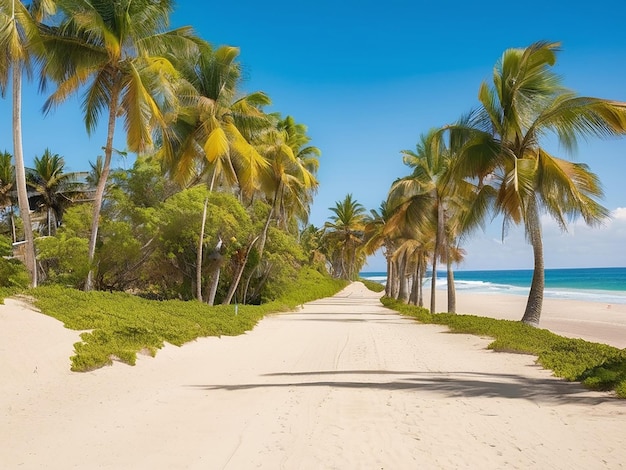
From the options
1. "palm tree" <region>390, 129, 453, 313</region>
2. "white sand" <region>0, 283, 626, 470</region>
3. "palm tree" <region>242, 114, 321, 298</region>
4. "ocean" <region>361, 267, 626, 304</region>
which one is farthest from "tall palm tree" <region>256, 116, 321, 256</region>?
"ocean" <region>361, 267, 626, 304</region>

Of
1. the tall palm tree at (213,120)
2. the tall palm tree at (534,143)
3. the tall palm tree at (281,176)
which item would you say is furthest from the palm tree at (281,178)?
the tall palm tree at (534,143)

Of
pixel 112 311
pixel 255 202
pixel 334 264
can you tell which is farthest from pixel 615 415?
pixel 334 264

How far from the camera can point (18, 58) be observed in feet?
42.0

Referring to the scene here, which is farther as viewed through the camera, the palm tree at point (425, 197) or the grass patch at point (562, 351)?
the palm tree at point (425, 197)

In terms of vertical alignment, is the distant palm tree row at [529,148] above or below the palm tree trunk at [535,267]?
above

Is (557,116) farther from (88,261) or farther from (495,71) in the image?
(88,261)

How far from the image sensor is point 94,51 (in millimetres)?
14516

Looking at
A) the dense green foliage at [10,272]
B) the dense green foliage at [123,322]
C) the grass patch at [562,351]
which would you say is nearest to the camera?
the grass patch at [562,351]

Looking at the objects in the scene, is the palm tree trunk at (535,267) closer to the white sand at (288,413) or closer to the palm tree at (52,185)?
the white sand at (288,413)

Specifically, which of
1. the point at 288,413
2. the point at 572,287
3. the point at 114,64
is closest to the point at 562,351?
the point at 288,413

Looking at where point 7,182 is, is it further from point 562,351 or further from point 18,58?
point 562,351

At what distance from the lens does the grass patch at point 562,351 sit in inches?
253

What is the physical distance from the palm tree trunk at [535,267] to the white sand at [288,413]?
5.36 m

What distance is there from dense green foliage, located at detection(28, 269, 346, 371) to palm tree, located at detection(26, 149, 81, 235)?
22.0m
